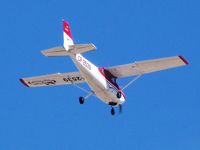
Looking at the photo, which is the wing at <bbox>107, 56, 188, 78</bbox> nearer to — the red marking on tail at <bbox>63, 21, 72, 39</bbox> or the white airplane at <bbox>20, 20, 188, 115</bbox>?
the white airplane at <bbox>20, 20, 188, 115</bbox>

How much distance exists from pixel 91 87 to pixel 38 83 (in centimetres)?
556

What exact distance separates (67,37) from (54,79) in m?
4.81

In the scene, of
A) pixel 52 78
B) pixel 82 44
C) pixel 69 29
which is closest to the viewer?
pixel 82 44

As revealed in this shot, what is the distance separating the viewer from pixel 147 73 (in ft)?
151

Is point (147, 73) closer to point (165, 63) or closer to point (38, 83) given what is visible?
point (165, 63)

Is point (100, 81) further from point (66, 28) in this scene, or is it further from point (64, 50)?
point (66, 28)

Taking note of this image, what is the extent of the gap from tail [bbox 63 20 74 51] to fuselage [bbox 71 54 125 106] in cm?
73

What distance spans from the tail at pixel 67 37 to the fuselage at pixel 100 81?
73 cm

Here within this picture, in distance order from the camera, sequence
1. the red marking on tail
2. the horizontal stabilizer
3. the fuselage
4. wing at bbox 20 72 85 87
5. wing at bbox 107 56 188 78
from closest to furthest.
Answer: the horizontal stabilizer < the fuselage < the red marking on tail < wing at bbox 107 56 188 78 < wing at bbox 20 72 85 87

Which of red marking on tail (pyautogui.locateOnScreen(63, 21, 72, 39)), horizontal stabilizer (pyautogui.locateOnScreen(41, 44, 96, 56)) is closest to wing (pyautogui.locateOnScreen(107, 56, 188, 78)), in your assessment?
red marking on tail (pyautogui.locateOnScreen(63, 21, 72, 39))

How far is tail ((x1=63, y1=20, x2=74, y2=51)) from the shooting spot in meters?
42.6

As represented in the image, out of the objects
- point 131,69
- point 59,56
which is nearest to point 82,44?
point 59,56

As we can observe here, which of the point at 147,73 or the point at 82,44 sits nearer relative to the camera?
the point at 82,44

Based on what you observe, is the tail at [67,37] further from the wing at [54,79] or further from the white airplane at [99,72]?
the wing at [54,79]
